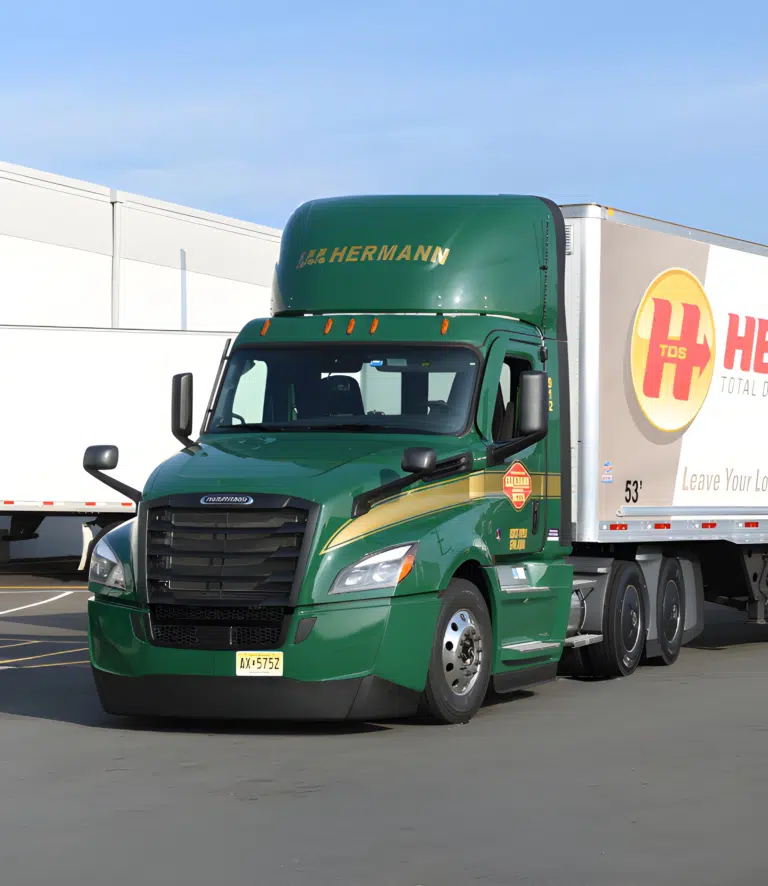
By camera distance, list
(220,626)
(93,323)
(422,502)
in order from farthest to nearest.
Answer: (93,323) → (422,502) → (220,626)

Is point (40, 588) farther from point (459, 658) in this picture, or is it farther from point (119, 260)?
point (459, 658)

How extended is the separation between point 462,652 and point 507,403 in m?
1.96

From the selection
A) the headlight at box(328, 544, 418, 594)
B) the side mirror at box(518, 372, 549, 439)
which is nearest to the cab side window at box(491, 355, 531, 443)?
the side mirror at box(518, 372, 549, 439)

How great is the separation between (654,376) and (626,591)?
1881mm

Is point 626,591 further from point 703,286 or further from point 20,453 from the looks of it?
point 20,453

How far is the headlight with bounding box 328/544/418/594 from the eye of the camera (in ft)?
35.9

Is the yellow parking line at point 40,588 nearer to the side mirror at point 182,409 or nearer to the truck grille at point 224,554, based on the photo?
the side mirror at point 182,409

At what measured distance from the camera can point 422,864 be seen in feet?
23.9

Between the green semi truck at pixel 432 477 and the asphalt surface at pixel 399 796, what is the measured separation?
51cm

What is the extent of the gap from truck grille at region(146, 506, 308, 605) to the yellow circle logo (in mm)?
4926

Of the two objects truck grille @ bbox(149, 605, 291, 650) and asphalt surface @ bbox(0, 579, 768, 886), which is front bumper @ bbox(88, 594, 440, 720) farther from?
asphalt surface @ bbox(0, 579, 768, 886)

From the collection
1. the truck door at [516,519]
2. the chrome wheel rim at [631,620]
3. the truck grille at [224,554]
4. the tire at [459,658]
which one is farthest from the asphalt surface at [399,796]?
the chrome wheel rim at [631,620]

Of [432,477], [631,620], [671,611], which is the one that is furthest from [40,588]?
[432,477]

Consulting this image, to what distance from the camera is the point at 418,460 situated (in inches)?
439
